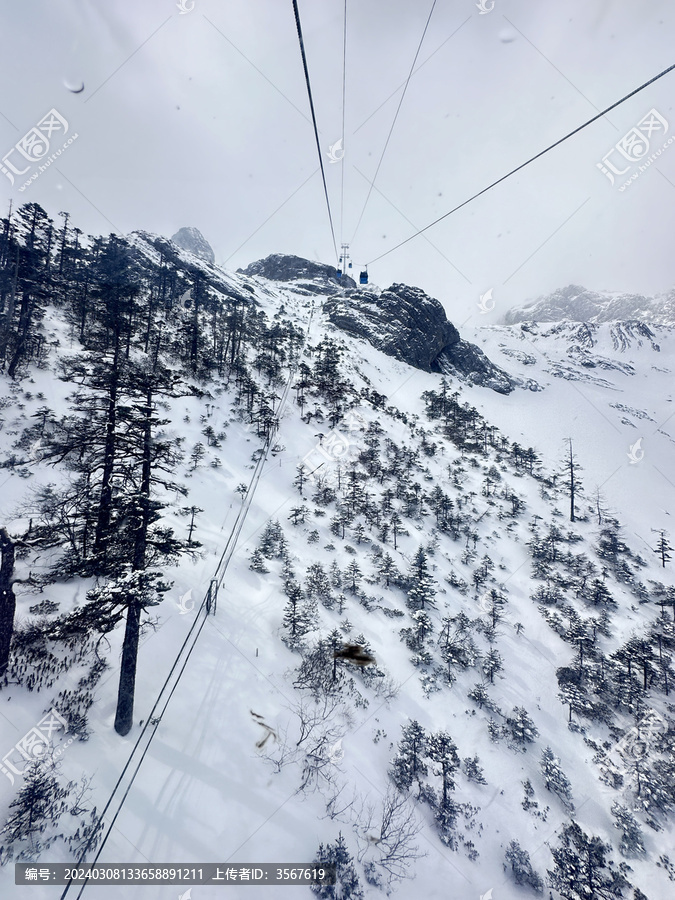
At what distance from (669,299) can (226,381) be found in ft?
851

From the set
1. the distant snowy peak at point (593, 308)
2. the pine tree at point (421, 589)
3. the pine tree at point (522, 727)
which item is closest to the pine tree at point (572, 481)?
the pine tree at point (421, 589)

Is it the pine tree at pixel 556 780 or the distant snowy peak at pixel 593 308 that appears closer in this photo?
the pine tree at pixel 556 780

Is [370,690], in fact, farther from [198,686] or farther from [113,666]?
[113,666]

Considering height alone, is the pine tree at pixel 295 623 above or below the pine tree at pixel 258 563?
above

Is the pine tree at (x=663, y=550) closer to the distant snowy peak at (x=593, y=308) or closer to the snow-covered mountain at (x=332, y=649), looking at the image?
the snow-covered mountain at (x=332, y=649)

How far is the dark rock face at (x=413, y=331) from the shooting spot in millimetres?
64812

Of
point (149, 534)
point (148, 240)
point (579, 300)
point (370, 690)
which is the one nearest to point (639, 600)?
point (370, 690)

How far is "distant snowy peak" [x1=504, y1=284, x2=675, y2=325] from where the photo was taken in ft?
560

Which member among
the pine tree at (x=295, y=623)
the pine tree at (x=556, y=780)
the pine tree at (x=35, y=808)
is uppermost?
the pine tree at (x=556, y=780)

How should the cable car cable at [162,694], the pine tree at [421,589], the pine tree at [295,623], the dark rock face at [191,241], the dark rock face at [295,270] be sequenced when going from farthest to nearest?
the dark rock face at [191,241]
the dark rock face at [295,270]
the pine tree at [421,589]
the pine tree at [295,623]
the cable car cable at [162,694]

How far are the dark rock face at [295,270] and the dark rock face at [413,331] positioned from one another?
32325 millimetres

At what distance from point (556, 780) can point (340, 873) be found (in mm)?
9035

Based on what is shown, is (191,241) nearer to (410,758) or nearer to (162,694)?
(162,694)

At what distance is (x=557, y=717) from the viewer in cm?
1382
